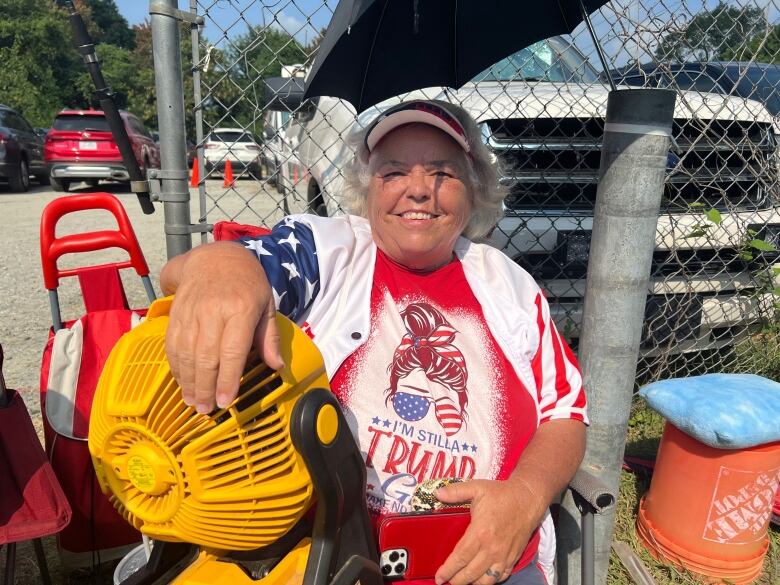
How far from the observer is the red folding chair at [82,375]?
190 centimetres

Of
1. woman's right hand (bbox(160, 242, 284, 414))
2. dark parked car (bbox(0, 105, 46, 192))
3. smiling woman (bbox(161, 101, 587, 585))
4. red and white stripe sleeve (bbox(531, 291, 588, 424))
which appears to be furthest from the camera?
dark parked car (bbox(0, 105, 46, 192))

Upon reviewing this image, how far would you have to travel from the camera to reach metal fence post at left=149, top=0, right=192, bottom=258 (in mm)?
1728

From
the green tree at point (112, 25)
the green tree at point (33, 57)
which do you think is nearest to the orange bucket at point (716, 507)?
the green tree at point (33, 57)

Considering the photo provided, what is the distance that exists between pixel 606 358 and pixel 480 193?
0.61 m

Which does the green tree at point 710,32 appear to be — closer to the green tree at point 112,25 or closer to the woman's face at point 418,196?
the woman's face at point 418,196

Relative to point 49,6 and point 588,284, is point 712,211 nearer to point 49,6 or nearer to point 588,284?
point 588,284

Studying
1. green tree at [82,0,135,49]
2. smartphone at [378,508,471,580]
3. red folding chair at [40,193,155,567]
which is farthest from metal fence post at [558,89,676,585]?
green tree at [82,0,135,49]

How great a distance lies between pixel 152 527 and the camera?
0.96 m

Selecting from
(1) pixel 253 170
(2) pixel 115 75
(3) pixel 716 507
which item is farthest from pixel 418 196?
(2) pixel 115 75

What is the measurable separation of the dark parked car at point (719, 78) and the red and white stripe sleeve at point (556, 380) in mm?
1421

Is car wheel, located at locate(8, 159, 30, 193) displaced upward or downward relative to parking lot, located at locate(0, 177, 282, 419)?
upward

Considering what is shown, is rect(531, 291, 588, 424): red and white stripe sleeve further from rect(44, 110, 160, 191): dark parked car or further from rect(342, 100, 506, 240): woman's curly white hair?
rect(44, 110, 160, 191): dark parked car

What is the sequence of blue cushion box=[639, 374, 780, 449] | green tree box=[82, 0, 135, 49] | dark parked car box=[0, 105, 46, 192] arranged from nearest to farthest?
blue cushion box=[639, 374, 780, 449] → dark parked car box=[0, 105, 46, 192] → green tree box=[82, 0, 135, 49]

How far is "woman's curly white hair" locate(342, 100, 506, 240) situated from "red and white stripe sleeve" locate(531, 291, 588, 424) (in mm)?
393
